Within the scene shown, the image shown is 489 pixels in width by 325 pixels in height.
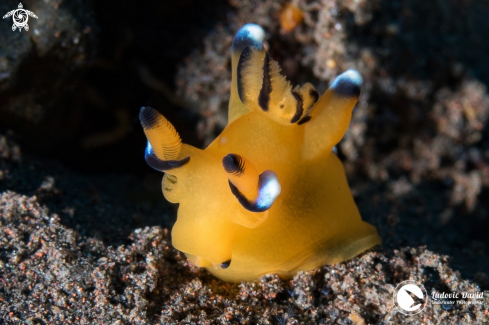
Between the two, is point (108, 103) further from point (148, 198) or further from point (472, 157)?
point (472, 157)

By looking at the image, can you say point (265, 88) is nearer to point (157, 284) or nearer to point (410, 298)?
point (157, 284)

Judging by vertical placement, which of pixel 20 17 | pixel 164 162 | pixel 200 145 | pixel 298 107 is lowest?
pixel 164 162

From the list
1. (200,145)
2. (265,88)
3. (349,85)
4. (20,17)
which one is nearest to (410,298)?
(349,85)

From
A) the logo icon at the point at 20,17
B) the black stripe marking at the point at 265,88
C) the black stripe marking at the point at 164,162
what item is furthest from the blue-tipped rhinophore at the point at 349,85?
the logo icon at the point at 20,17

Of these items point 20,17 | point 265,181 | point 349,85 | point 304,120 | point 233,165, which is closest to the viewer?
point 233,165

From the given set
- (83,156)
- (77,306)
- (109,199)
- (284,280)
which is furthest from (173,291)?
(83,156)

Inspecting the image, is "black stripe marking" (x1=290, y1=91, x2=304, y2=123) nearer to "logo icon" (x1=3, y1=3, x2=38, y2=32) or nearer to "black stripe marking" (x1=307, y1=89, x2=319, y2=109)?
"black stripe marking" (x1=307, y1=89, x2=319, y2=109)
